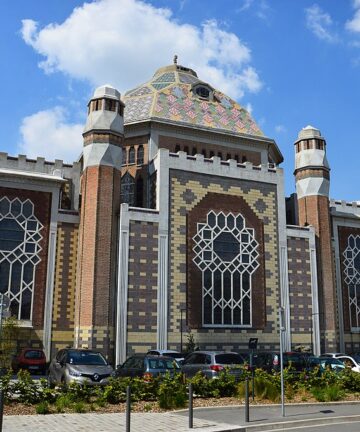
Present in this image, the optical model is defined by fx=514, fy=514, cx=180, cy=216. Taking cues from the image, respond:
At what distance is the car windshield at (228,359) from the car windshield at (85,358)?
4.48m

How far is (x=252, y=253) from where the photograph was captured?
36.6 meters

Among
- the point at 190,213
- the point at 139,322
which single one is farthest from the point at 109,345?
the point at 190,213

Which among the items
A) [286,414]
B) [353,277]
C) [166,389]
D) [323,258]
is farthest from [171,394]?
[353,277]

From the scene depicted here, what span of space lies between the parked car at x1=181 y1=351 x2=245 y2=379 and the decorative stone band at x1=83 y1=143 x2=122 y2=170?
17.1m

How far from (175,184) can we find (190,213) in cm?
227

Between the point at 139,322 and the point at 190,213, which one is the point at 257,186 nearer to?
the point at 190,213

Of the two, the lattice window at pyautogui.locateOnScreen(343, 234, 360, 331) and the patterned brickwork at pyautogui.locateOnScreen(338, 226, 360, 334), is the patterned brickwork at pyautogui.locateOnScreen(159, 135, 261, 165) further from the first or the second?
the lattice window at pyautogui.locateOnScreen(343, 234, 360, 331)

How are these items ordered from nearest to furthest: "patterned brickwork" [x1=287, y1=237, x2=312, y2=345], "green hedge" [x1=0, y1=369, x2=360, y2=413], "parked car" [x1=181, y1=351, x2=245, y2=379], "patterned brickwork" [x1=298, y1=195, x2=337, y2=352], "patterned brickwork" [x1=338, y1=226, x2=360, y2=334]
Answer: "green hedge" [x1=0, y1=369, x2=360, y2=413], "parked car" [x1=181, y1=351, x2=245, y2=379], "patterned brickwork" [x1=287, y1=237, x2=312, y2=345], "patterned brickwork" [x1=298, y1=195, x2=337, y2=352], "patterned brickwork" [x1=338, y1=226, x2=360, y2=334]

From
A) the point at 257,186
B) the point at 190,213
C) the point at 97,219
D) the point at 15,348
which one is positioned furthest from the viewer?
the point at 257,186

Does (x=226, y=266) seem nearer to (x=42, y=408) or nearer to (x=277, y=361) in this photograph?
(x=277, y=361)

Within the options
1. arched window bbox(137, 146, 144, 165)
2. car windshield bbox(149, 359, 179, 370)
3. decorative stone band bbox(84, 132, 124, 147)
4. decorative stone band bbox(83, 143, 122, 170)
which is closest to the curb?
car windshield bbox(149, 359, 179, 370)

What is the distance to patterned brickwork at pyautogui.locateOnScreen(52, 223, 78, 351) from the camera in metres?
32.8

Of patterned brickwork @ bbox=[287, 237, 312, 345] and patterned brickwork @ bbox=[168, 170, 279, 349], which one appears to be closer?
patterned brickwork @ bbox=[168, 170, 279, 349]

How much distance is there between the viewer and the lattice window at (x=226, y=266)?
3469 centimetres
